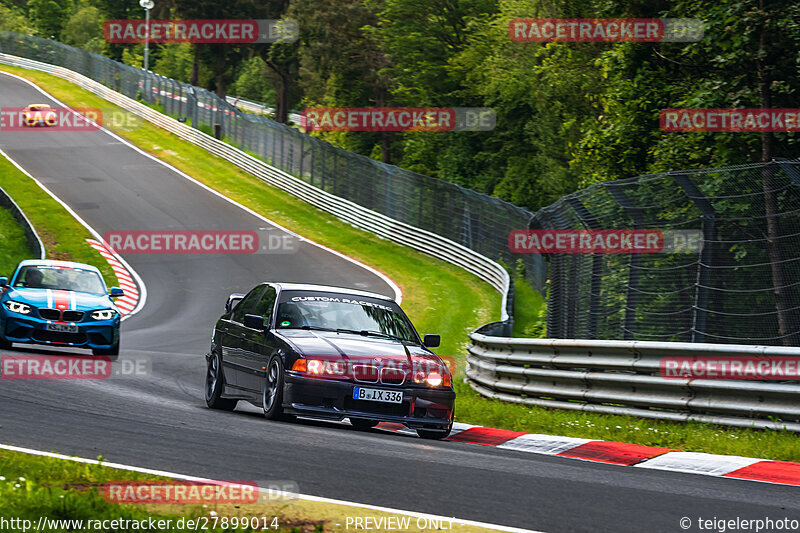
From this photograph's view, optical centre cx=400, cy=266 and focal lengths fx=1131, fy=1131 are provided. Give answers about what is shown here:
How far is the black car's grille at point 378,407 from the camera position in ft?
32.5

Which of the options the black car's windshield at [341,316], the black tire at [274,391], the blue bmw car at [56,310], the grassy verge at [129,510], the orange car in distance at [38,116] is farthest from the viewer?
the orange car in distance at [38,116]

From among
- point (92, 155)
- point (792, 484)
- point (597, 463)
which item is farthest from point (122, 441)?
point (92, 155)

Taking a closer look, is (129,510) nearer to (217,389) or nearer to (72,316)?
(217,389)

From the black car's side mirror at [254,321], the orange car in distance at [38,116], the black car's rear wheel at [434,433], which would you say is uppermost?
the orange car in distance at [38,116]

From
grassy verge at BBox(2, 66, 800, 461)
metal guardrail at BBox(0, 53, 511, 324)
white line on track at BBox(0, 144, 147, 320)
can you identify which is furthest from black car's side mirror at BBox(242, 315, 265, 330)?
white line on track at BBox(0, 144, 147, 320)

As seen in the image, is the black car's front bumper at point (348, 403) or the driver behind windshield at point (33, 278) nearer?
the black car's front bumper at point (348, 403)

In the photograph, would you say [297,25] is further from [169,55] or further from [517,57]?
[169,55]

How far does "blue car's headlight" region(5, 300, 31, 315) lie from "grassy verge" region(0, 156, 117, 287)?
17.2m

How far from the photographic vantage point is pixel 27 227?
35250 mm

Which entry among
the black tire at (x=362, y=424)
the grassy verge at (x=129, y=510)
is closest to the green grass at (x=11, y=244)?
the black tire at (x=362, y=424)

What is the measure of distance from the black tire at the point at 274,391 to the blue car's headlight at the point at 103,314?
699 cm

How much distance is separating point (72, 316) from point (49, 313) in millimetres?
334

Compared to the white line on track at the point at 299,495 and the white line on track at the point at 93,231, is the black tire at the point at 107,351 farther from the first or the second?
the white line on track at the point at 93,231

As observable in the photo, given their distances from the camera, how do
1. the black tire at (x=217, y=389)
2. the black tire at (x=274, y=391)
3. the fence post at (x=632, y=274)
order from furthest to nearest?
1. the fence post at (x=632, y=274)
2. the black tire at (x=217, y=389)
3. the black tire at (x=274, y=391)
